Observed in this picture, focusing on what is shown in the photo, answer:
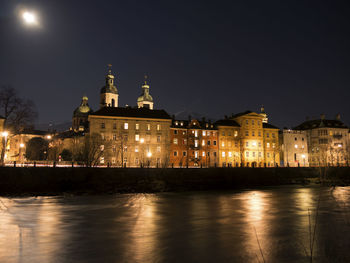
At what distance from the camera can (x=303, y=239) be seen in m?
16.9

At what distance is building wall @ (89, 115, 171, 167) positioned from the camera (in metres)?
69.9

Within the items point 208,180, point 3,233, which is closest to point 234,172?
point 208,180

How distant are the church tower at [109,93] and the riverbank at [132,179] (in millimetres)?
74810

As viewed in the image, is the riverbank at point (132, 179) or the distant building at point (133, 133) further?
the distant building at point (133, 133)

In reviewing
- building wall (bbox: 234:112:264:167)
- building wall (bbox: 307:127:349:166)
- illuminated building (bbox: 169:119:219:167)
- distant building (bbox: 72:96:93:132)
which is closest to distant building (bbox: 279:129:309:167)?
building wall (bbox: 307:127:349:166)

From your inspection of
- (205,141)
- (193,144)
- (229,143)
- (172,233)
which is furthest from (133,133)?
(172,233)

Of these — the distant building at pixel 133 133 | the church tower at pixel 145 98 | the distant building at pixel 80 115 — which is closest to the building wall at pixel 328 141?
the distant building at pixel 133 133

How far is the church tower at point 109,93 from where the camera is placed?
12073cm

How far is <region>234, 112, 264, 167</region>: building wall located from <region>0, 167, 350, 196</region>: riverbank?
21.3m

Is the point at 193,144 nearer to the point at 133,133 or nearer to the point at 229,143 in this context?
the point at 229,143

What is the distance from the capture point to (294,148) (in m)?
93.9

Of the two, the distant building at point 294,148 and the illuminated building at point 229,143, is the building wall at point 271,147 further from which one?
the illuminated building at point 229,143

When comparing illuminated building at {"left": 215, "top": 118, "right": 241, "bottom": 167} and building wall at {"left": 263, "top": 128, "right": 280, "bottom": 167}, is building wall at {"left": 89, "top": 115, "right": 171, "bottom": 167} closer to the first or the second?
illuminated building at {"left": 215, "top": 118, "right": 241, "bottom": 167}

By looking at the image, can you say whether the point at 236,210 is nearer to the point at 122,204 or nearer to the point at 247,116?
the point at 122,204
